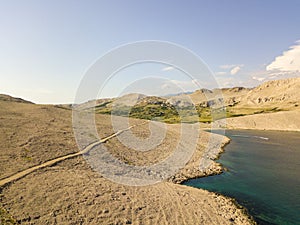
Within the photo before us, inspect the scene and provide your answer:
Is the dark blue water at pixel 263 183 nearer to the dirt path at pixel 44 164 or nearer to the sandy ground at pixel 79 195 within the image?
the sandy ground at pixel 79 195

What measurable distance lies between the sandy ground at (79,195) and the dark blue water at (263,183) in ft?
9.39

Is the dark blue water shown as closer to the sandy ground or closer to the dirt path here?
the sandy ground

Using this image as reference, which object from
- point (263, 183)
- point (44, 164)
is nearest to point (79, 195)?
point (44, 164)

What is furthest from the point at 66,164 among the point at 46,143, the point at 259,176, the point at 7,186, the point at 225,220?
the point at 259,176

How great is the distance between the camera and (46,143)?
122ft

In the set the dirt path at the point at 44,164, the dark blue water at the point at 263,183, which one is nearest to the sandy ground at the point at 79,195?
the dirt path at the point at 44,164

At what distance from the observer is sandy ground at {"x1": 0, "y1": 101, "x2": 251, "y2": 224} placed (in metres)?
21.0

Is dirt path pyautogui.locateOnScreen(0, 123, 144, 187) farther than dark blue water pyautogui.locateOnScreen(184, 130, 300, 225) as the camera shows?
No

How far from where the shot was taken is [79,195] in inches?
957

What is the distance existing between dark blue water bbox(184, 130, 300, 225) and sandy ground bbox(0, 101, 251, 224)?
2862mm

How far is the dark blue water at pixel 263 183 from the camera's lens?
2809cm

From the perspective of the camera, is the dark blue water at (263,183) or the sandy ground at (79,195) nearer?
the sandy ground at (79,195)

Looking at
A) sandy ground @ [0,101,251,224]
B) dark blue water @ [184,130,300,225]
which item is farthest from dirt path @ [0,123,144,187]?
dark blue water @ [184,130,300,225]

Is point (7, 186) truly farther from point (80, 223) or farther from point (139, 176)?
point (139, 176)
